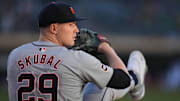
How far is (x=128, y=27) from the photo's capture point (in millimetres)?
13930

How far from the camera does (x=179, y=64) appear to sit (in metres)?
14.3

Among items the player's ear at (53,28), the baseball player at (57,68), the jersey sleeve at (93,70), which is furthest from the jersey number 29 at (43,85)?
the player's ear at (53,28)

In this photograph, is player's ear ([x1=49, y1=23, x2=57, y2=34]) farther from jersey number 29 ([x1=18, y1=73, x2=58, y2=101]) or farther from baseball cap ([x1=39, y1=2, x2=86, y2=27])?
jersey number 29 ([x1=18, y1=73, x2=58, y2=101])

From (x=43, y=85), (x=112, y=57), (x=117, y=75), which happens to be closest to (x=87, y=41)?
(x=112, y=57)

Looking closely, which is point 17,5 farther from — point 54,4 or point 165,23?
point 54,4

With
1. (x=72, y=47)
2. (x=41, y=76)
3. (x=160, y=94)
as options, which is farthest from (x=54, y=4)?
(x=160, y=94)

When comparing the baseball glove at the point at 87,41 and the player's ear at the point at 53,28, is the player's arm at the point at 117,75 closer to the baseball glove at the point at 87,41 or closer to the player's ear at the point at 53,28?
the baseball glove at the point at 87,41

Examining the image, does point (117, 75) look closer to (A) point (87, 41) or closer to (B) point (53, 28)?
(A) point (87, 41)

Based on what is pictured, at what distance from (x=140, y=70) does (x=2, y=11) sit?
1061 cm

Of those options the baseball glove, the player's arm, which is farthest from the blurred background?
the player's arm

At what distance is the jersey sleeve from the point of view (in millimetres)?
3039

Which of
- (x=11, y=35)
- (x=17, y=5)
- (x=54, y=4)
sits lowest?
(x=11, y=35)

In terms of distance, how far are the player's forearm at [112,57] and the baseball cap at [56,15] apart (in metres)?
0.40

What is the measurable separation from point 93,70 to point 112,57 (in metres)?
0.30
